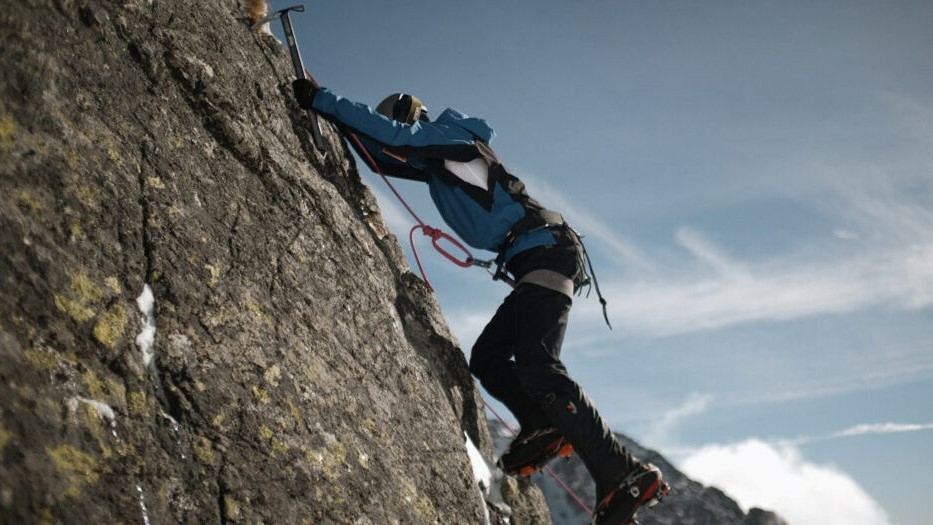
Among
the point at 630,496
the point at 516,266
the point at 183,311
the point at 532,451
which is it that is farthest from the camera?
the point at 516,266

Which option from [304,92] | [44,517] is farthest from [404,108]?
[44,517]

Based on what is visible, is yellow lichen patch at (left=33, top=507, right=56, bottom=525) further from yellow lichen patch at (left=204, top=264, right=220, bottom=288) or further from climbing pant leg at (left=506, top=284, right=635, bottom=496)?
climbing pant leg at (left=506, top=284, right=635, bottom=496)

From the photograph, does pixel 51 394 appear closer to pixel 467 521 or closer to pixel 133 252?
pixel 133 252

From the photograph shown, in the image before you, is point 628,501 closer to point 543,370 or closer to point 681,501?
point 543,370

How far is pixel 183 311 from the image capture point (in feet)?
12.5

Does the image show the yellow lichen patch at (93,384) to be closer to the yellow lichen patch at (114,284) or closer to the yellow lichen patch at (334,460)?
the yellow lichen patch at (114,284)

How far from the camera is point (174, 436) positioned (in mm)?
3367

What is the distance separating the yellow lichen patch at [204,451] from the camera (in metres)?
3.42

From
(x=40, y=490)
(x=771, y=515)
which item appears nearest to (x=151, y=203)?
(x=40, y=490)

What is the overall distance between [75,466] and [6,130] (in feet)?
5.56

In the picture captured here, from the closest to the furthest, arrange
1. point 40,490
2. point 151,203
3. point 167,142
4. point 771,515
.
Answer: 1. point 40,490
2. point 151,203
3. point 167,142
4. point 771,515

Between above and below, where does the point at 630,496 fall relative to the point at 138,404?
above

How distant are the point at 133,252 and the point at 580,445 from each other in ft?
13.2

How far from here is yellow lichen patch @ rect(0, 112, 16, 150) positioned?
3.24 meters
